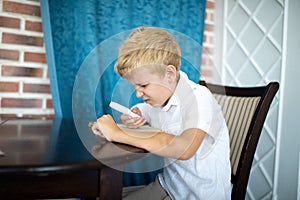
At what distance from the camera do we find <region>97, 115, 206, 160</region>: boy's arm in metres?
0.88

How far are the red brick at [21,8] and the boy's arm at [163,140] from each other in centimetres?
96

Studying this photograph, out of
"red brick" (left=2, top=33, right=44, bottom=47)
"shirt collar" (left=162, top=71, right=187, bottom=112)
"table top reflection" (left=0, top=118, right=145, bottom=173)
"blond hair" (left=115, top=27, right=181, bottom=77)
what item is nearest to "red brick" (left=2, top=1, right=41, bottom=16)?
→ "red brick" (left=2, top=33, right=44, bottom=47)

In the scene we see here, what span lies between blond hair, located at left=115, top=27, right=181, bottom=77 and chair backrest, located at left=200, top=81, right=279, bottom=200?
0.35m

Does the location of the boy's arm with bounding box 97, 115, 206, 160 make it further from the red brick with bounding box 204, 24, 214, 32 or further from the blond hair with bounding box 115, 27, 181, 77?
the red brick with bounding box 204, 24, 214, 32

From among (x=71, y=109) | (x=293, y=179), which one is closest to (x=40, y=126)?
(x=71, y=109)

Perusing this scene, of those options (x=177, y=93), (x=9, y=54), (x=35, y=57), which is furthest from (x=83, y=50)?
(x=177, y=93)

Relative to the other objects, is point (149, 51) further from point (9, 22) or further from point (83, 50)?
point (9, 22)

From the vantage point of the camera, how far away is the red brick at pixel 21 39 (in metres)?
1.60

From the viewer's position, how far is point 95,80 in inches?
64.8

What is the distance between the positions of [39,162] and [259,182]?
144cm

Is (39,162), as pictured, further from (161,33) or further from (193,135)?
(161,33)

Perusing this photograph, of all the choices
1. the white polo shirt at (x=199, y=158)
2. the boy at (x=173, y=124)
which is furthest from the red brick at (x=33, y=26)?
the white polo shirt at (x=199, y=158)

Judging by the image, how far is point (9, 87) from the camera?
1621 mm

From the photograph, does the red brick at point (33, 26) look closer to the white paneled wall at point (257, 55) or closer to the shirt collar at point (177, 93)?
the shirt collar at point (177, 93)
